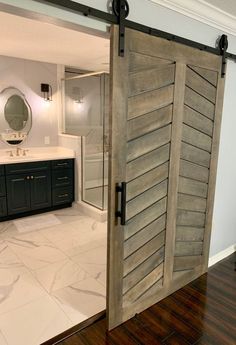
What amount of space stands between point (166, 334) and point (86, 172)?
281cm

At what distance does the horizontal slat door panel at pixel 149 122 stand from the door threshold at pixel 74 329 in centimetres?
142

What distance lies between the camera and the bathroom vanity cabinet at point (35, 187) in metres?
3.70

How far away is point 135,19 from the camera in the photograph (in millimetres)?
1681

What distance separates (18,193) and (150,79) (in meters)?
2.80

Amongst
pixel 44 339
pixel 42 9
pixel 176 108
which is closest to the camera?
pixel 42 9

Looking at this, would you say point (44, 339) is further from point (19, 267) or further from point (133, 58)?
point (133, 58)

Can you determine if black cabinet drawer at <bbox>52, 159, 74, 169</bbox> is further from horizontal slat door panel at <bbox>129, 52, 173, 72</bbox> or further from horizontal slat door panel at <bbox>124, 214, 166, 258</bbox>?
horizontal slat door panel at <bbox>129, 52, 173, 72</bbox>

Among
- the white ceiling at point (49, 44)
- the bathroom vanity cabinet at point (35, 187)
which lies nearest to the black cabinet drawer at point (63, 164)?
the bathroom vanity cabinet at point (35, 187)

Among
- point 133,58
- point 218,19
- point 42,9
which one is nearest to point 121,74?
point 133,58

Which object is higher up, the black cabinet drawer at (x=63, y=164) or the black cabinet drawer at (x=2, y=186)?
the black cabinet drawer at (x=63, y=164)

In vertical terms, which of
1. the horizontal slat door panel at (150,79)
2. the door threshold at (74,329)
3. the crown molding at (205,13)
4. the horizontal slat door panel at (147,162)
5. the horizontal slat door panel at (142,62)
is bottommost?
the door threshold at (74,329)

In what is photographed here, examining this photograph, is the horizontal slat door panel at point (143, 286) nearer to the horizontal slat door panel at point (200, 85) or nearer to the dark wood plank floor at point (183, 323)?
the dark wood plank floor at point (183, 323)

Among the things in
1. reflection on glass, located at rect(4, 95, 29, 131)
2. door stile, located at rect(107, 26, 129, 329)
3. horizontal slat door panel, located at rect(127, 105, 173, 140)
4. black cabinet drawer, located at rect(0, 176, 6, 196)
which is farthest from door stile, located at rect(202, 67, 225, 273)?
reflection on glass, located at rect(4, 95, 29, 131)

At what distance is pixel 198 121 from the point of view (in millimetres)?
2199
